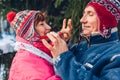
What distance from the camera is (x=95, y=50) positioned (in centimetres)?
254

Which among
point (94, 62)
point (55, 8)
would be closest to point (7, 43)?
point (55, 8)

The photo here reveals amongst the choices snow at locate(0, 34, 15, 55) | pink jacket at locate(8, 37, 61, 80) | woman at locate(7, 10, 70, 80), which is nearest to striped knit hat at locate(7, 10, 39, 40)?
woman at locate(7, 10, 70, 80)

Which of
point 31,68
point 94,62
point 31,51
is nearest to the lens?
point 94,62

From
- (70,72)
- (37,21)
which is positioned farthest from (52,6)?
(70,72)

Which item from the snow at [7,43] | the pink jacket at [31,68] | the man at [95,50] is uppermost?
the man at [95,50]

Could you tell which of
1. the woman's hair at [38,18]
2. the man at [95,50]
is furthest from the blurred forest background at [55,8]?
the man at [95,50]

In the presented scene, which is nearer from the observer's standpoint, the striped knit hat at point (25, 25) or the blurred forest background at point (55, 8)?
the striped knit hat at point (25, 25)

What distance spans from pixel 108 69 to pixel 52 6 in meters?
2.43

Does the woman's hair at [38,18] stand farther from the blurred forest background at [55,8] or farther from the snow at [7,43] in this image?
the snow at [7,43]

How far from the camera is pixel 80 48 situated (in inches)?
108

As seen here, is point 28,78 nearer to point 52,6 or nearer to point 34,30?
point 34,30

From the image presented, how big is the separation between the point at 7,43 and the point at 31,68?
7.66ft

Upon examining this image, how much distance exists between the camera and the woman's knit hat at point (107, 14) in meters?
2.58

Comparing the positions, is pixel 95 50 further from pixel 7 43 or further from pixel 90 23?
pixel 7 43
